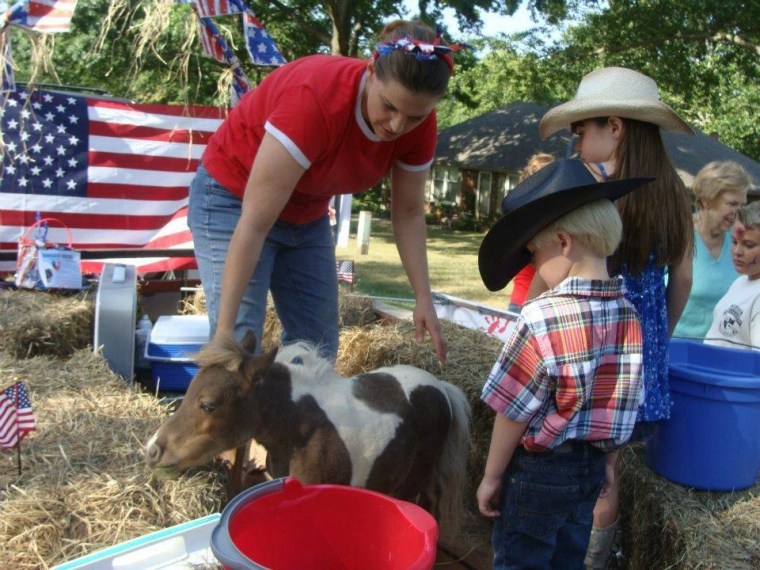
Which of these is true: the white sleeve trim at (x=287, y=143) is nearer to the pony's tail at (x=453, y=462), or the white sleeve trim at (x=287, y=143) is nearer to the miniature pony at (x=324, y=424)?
the miniature pony at (x=324, y=424)

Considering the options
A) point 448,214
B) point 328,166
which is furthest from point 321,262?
point 448,214

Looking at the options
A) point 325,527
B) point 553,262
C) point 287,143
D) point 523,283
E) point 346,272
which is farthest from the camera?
point 346,272

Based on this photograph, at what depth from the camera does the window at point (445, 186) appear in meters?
34.0

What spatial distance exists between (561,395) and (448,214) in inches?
1219

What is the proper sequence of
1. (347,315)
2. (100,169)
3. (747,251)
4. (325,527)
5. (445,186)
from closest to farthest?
(325,527), (747,251), (347,315), (100,169), (445,186)

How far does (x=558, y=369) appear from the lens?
204cm

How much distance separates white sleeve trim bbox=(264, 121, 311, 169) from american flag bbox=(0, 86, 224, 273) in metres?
4.22

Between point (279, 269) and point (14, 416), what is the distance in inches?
46.7

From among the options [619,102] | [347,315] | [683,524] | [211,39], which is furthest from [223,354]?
[211,39]

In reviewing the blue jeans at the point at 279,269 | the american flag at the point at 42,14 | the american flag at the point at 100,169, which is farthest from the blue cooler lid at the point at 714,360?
the american flag at the point at 42,14

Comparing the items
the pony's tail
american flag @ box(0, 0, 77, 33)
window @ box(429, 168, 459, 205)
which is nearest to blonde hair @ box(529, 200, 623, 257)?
the pony's tail

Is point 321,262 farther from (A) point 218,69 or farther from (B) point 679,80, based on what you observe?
(A) point 218,69

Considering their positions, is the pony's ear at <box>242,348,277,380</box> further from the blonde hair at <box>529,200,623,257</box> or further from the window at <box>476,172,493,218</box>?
the window at <box>476,172,493,218</box>

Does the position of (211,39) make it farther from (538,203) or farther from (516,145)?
(516,145)
